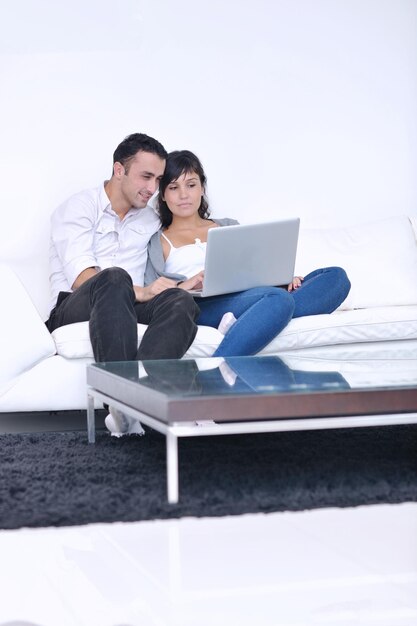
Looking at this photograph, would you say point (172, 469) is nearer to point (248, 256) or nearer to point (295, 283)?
point (248, 256)

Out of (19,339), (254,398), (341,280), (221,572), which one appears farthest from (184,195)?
(221,572)

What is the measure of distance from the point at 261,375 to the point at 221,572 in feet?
2.51

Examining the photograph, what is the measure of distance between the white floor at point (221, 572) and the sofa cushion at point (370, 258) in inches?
79.5

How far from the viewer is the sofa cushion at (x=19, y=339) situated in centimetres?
326

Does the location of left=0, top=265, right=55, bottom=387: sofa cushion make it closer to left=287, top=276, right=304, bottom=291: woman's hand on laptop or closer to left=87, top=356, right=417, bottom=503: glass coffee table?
left=87, top=356, right=417, bottom=503: glass coffee table

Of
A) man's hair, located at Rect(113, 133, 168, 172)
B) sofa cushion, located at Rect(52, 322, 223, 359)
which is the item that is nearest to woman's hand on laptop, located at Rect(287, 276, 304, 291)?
sofa cushion, located at Rect(52, 322, 223, 359)

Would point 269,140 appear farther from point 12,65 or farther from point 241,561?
point 241,561

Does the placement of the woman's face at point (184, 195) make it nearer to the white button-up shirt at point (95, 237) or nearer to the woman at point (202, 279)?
the woman at point (202, 279)

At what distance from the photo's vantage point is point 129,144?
3822mm

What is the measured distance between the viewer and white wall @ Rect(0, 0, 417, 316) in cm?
426

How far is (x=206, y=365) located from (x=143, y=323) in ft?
2.58

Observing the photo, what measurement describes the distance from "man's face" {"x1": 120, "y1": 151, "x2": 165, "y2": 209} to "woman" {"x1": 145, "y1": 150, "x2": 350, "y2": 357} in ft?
0.35

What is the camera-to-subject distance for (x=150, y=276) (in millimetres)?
3879

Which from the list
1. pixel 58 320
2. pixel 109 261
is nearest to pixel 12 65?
pixel 109 261
